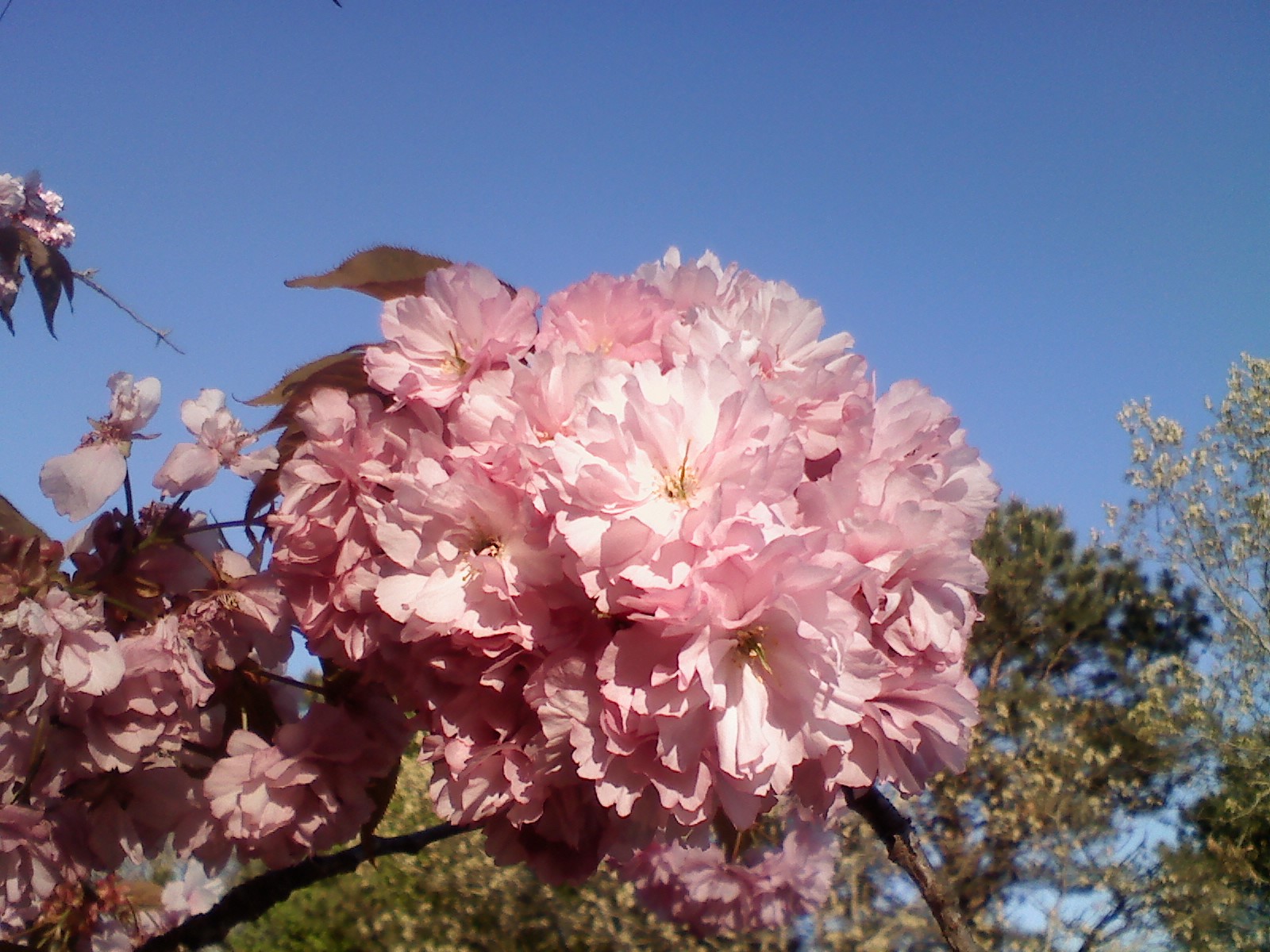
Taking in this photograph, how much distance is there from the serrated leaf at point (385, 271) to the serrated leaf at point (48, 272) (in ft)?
3.13

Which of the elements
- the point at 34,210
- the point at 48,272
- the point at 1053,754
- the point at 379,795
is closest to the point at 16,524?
the point at 379,795

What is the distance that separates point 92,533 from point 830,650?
3.13 feet

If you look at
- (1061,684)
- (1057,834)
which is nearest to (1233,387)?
(1061,684)

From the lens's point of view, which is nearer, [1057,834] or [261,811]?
[261,811]

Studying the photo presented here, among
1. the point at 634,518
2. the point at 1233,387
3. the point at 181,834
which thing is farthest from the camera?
the point at 1233,387

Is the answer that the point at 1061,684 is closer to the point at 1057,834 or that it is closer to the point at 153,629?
the point at 1057,834

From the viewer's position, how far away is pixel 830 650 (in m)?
0.75

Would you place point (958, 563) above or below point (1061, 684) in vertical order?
below

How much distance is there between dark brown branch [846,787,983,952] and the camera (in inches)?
42.6

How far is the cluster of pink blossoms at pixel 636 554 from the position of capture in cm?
76

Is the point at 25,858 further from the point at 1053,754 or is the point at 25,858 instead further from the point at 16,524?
the point at 1053,754

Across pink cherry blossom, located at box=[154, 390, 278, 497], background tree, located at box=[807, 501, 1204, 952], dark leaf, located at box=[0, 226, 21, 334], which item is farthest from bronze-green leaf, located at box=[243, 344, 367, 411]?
background tree, located at box=[807, 501, 1204, 952]

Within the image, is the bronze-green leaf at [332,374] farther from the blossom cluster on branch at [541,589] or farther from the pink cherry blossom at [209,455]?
the pink cherry blossom at [209,455]

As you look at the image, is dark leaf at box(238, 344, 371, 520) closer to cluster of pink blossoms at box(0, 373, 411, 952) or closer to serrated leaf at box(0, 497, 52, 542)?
cluster of pink blossoms at box(0, 373, 411, 952)
